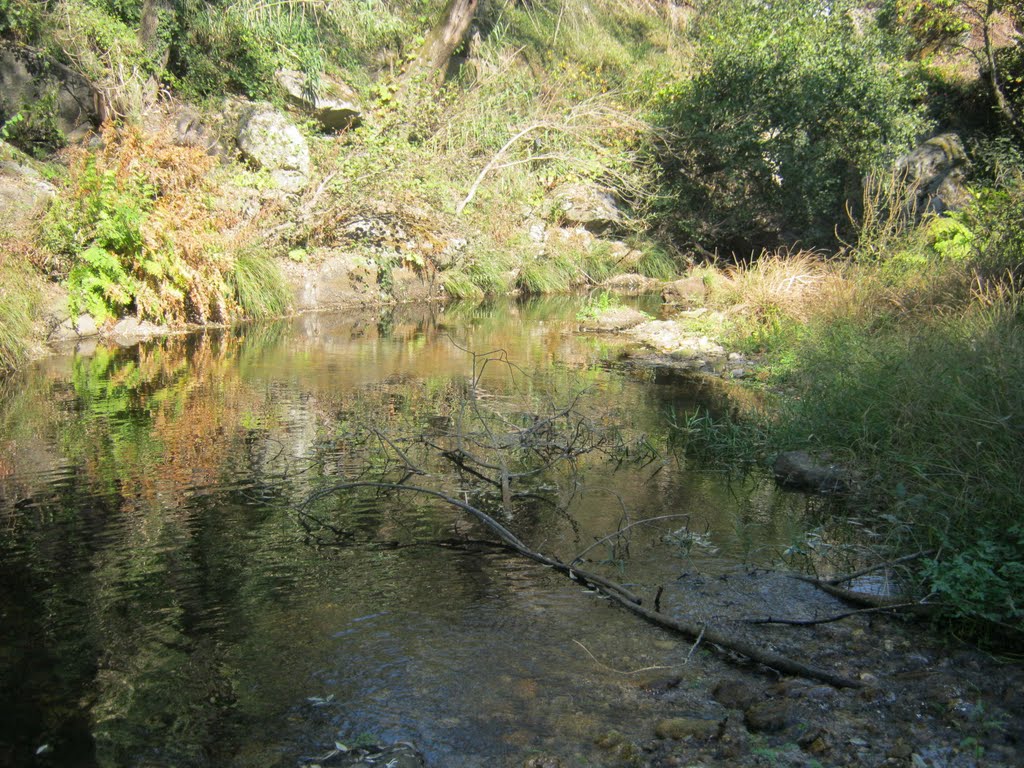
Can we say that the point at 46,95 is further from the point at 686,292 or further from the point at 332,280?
the point at 686,292

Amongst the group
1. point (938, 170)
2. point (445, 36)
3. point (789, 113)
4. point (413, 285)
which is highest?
point (445, 36)

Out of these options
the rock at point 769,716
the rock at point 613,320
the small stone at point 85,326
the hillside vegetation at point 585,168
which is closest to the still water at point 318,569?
the rock at point 769,716

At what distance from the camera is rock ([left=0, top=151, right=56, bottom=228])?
11.0m

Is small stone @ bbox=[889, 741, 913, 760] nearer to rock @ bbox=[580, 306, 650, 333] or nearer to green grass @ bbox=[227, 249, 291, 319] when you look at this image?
rock @ bbox=[580, 306, 650, 333]

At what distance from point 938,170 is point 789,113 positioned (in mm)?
3067

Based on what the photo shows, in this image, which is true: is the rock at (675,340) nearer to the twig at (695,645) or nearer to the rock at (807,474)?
the rock at (807,474)

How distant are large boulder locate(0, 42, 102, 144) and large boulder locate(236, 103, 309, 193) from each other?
8.56ft

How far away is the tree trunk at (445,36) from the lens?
69.3 ft

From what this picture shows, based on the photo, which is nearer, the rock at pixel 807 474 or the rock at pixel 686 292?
the rock at pixel 807 474

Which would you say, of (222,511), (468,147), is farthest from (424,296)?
(222,511)

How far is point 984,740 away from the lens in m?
2.94

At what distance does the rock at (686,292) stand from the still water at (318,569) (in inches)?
299

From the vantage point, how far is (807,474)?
19.5 ft

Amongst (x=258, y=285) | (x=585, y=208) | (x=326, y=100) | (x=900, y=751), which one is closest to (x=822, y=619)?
(x=900, y=751)
